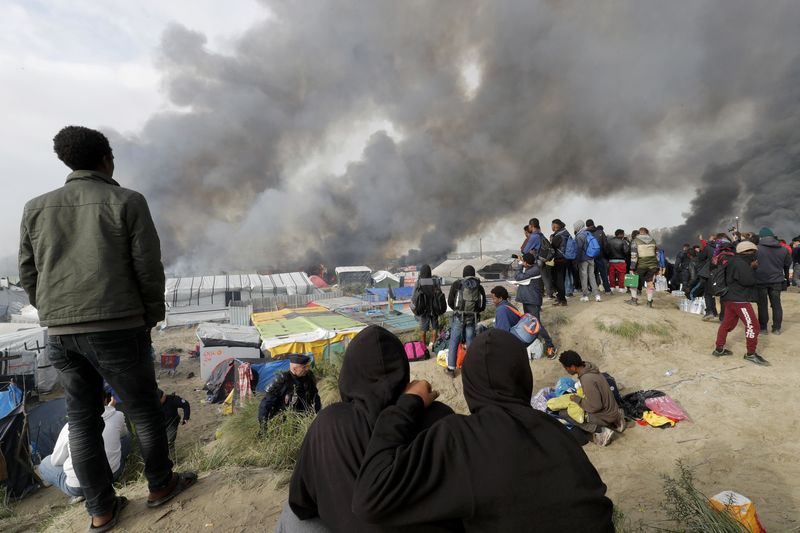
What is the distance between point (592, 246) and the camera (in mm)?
7645

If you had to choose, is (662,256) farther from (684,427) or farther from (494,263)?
(494,263)

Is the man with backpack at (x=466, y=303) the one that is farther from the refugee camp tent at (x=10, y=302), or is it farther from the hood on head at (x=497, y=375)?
the refugee camp tent at (x=10, y=302)

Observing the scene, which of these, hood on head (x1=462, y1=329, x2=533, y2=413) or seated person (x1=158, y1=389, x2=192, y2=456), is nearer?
hood on head (x1=462, y1=329, x2=533, y2=413)

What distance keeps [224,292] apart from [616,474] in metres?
29.9

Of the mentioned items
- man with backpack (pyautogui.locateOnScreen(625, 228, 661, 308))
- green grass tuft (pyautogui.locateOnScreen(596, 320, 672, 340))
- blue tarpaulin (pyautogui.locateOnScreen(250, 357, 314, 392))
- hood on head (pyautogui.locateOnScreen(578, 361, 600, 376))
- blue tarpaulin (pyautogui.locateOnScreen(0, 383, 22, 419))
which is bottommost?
blue tarpaulin (pyautogui.locateOnScreen(250, 357, 314, 392))

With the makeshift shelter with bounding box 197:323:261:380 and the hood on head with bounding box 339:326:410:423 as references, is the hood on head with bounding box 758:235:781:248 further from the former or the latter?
the makeshift shelter with bounding box 197:323:261:380

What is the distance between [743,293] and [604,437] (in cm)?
306

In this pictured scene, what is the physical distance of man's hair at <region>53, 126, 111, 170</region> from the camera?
5.94 feet

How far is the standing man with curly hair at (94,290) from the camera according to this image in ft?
5.58

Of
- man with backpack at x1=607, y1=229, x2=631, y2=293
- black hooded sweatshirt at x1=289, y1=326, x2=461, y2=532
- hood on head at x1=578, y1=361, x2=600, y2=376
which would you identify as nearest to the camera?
black hooded sweatshirt at x1=289, y1=326, x2=461, y2=532

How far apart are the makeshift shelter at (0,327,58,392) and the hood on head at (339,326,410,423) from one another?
45.3 ft

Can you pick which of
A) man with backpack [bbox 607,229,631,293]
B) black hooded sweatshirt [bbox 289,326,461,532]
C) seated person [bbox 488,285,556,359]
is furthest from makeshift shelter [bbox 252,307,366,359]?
black hooded sweatshirt [bbox 289,326,461,532]

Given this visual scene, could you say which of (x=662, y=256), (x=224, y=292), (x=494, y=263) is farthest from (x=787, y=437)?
(x=494, y=263)

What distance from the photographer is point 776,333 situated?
639cm
